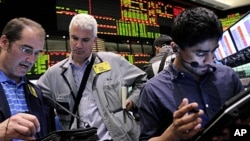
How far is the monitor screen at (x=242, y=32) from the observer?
273 centimetres

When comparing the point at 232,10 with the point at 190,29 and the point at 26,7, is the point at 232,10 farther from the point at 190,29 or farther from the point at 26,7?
the point at 190,29

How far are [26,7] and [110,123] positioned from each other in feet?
8.10

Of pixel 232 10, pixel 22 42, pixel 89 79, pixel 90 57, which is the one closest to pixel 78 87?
pixel 89 79

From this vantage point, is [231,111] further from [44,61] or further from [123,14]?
[123,14]

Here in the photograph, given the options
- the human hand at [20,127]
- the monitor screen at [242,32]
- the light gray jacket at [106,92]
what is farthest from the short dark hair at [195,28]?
the monitor screen at [242,32]

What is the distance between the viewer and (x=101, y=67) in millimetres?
2229

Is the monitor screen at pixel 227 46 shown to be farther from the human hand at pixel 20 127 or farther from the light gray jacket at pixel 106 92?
the human hand at pixel 20 127

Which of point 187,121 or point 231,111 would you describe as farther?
point 187,121

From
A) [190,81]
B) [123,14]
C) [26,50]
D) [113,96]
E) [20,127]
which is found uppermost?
[123,14]

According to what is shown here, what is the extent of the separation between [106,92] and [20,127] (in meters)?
1.07

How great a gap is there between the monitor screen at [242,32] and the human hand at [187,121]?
206 centimetres

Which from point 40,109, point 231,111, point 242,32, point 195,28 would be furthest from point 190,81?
point 242,32

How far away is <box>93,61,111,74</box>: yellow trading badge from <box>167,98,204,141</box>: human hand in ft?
4.30

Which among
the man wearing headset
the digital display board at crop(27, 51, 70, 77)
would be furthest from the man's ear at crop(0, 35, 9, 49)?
the digital display board at crop(27, 51, 70, 77)
